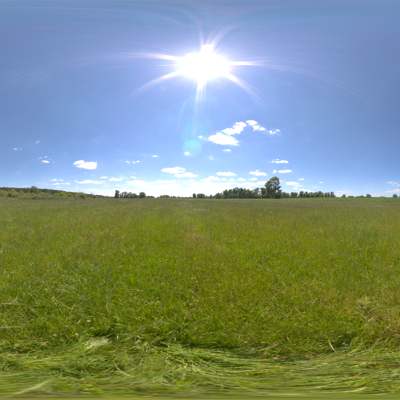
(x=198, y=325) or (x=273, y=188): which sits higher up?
(x=273, y=188)

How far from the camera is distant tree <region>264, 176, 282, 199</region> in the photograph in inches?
4417

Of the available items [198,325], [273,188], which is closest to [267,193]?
[273,188]

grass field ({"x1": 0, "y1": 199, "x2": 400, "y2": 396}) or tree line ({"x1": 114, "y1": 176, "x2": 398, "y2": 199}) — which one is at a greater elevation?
tree line ({"x1": 114, "y1": 176, "x2": 398, "y2": 199})

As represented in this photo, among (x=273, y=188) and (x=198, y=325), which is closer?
(x=198, y=325)

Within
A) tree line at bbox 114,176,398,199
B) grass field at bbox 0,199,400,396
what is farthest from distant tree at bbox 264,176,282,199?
grass field at bbox 0,199,400,396

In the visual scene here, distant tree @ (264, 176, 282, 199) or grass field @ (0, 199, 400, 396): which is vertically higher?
distant tree @ (264, 176, 282, 199)

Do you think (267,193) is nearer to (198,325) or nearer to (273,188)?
(273,188)

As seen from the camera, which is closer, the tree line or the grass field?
the grass field

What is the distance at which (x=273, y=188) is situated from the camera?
113 meters

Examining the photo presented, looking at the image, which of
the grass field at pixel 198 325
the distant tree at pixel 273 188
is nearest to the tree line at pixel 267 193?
the distant tree at pixel 273 188

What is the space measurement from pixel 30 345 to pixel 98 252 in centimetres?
324

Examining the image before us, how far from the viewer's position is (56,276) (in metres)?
3.84

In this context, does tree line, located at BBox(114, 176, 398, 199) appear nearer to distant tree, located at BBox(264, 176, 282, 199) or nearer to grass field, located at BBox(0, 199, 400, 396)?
distant tree, located at BBox(264, 176, 282, 199)

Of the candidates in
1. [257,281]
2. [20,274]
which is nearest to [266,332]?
[257,281]
